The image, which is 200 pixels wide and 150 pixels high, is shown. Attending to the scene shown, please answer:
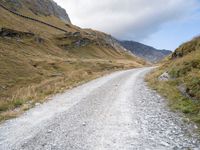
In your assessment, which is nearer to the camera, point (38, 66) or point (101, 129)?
point (101, 129)

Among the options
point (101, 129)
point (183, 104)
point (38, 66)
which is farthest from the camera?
point (38, 66)

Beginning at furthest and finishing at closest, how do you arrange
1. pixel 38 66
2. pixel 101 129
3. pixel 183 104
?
pixel 38 66 → pixel 183 104 → pixel 101 129

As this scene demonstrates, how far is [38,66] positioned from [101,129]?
61.0m

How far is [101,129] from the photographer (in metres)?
10.8

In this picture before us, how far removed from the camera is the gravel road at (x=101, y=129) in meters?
9.09

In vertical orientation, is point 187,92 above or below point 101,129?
above

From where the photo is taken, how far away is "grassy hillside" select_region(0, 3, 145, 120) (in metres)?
22.7

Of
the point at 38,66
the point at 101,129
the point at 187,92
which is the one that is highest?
the point at 187,92


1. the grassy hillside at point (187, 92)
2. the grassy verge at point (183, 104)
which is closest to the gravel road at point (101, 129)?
the grassy verge at point (183, 104)

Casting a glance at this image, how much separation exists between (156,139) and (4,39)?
10118 centimetres

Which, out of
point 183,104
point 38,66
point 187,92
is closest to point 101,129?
point 183,104

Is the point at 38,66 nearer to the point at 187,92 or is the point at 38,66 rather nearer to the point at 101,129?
the point at 187,92

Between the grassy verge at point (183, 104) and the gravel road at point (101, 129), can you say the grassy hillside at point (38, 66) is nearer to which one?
the gravel road at point (101, 129)

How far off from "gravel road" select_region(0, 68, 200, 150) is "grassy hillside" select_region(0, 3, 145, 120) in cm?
314
